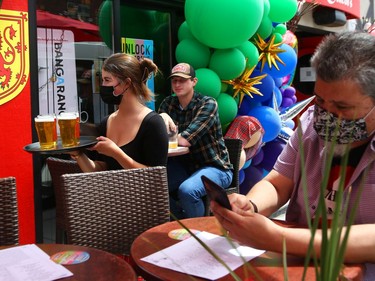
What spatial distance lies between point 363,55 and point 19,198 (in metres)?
2.64

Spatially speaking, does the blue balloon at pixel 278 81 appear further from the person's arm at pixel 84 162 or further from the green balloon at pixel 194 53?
the person's arm at pixel 84 162

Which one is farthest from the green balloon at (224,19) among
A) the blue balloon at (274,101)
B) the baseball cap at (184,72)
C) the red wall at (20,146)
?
the red wall at (20,146)

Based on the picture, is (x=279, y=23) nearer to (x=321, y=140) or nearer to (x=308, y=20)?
(x=308, y=20)

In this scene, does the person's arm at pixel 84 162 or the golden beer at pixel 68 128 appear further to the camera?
the person's arm at pixel 84 162

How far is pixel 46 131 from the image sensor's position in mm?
2332

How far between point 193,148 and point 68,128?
1660 millimetres

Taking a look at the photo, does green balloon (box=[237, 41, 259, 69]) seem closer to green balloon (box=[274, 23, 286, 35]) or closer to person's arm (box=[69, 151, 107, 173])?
green balloon (box=[274, 23, 286, 35])

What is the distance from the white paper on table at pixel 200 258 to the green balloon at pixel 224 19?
276cm

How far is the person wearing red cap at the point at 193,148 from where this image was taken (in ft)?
11.8

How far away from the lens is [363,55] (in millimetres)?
1429

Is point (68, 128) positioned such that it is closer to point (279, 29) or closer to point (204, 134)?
point (204, 134)

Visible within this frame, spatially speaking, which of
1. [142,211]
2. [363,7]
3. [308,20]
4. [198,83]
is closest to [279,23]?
[198,83]

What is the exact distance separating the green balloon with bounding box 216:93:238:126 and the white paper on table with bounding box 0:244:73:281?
9.89 feet

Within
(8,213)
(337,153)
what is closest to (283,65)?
(337,153)
